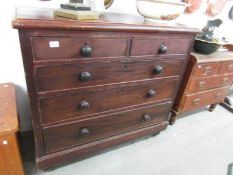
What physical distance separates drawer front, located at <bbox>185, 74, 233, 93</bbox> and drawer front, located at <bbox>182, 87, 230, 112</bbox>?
0.20ft

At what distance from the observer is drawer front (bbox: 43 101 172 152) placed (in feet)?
3.81

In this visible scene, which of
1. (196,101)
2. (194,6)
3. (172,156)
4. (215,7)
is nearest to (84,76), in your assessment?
(172,156)

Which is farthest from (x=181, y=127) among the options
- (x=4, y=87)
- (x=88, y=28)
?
(x=4, y=87)

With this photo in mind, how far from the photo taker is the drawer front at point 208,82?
5.70 feet

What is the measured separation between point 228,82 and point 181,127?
752mm

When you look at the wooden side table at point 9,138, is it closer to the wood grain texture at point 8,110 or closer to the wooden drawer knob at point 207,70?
the wood grain texture at point 8,110

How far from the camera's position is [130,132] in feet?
4.94

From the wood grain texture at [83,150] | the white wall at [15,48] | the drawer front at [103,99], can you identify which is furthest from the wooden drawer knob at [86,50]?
the wood grain texture at [83,150]

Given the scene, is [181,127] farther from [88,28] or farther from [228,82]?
[88,28]

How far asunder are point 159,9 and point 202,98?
3.80ft

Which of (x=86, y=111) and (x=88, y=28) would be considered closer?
(x=88, y=28)

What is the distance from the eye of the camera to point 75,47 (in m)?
0.93

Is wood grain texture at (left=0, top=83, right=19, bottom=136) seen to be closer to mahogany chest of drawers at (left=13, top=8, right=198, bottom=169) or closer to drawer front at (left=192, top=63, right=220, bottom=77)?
mahogany chest of drawers at (left=13, top=8, right=198, bottom=169)

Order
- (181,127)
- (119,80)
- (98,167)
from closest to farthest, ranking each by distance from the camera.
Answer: (119,80) < (98,167) < (181,127)
